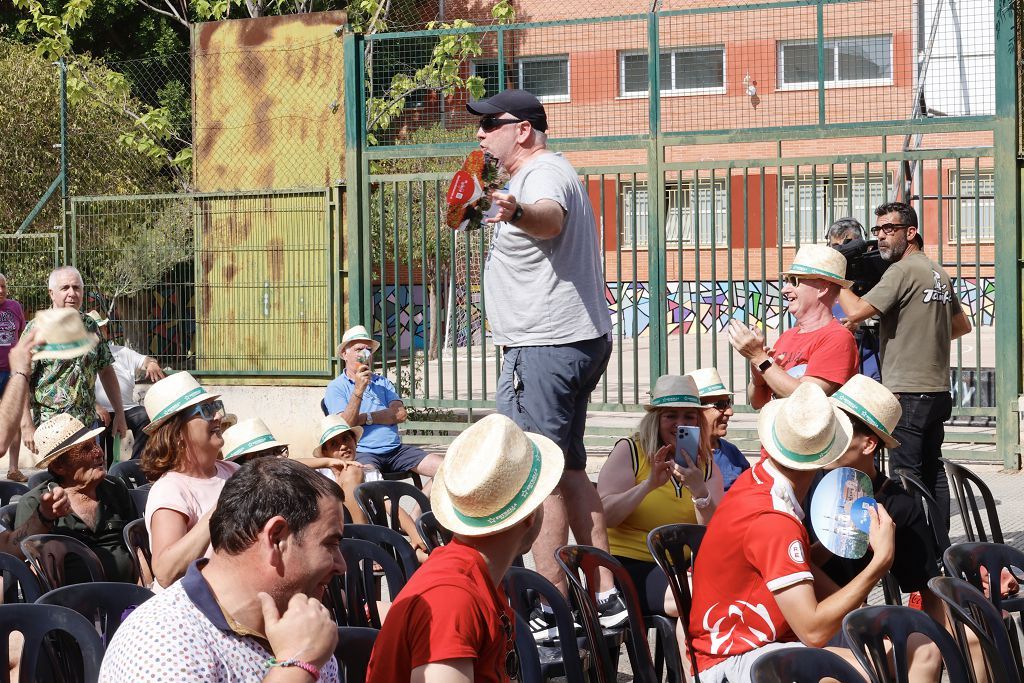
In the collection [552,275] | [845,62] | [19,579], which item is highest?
[845,62]

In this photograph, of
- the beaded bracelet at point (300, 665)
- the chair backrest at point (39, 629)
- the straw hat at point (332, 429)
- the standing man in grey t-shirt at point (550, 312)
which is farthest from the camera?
the straw hat at point (332, 429)

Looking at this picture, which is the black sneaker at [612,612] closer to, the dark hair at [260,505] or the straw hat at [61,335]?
the dark hair at [260,505]

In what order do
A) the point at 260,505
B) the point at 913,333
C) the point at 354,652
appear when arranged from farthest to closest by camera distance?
1. the point at 913,333
2. the point at 354,652
3. the point at 260,505

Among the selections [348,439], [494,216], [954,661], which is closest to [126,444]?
[348,439]

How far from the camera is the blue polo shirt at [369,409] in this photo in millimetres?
8102

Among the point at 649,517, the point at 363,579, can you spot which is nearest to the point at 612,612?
the point at 649,517

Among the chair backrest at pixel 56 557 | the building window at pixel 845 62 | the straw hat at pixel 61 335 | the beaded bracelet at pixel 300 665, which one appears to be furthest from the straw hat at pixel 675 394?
the building window at pixel 845 62

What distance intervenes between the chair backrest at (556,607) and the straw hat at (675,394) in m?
1.73

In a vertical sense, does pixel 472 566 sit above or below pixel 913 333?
below

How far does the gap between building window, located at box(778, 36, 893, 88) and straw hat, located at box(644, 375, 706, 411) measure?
7.19 m

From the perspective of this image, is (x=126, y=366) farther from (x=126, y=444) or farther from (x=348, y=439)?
(x=348, y=439)

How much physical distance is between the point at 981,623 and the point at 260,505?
2.01m

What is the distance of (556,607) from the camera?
357 centimetres

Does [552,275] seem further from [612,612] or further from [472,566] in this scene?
[472,566]
